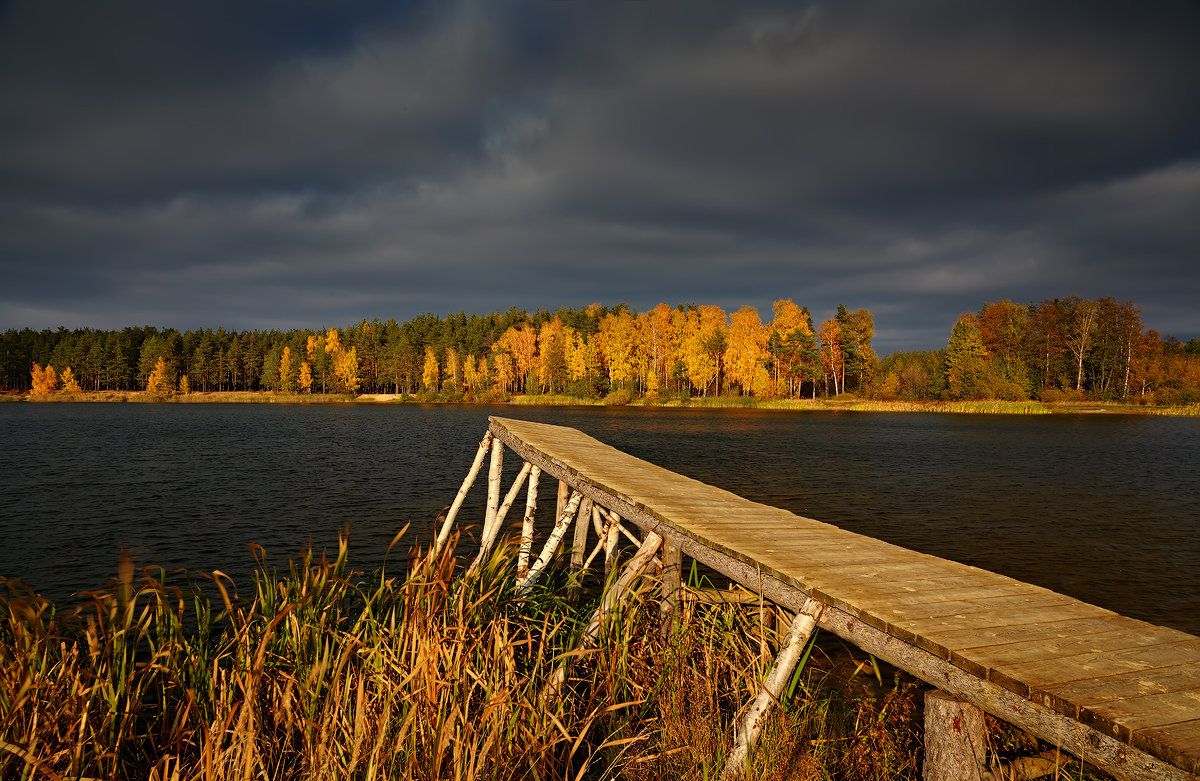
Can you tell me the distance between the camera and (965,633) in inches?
154

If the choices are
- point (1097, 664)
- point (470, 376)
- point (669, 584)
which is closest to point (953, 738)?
point (1097, 664)

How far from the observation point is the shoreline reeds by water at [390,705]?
3680mm

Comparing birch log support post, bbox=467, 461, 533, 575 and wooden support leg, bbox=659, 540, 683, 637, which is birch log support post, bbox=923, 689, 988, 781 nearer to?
wooden support leg, bbox=659, 540, 683, 637

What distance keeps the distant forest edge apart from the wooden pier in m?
75.1

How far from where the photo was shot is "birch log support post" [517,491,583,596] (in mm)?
7848

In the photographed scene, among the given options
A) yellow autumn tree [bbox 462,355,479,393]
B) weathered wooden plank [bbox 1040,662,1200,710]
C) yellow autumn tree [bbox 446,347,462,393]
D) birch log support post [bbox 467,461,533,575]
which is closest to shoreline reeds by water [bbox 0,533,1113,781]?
weathered wooden plank [bbox 1040,662,1200,710]

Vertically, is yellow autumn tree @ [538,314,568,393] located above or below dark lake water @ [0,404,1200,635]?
above

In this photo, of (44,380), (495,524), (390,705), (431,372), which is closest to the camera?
(390,705)

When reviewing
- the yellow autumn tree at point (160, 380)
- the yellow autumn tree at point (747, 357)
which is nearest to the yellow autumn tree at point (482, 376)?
the yellow autumn tree at point (747, 357)

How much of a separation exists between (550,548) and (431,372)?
342 feet

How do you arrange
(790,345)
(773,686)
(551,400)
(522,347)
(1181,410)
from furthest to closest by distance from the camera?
(522,347)
(551,400)
(790,345)
(1181,410)
(773,686)

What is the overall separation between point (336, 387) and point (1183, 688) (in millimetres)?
122284

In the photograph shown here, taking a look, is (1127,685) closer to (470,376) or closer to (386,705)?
(386,705)

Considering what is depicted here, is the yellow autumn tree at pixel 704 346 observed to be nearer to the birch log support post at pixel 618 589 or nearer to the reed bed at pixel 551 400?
the reed bed at pixel 551 400
